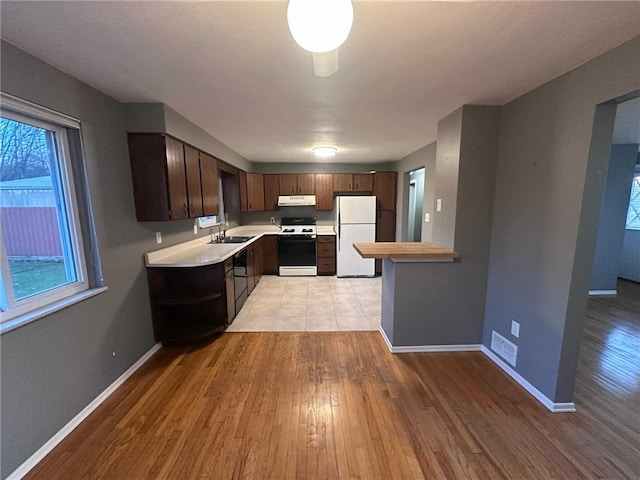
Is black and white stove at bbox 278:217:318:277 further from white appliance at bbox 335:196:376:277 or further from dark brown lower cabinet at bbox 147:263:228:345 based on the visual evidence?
dark brown lower cabinet at bbox 147:263:228:345

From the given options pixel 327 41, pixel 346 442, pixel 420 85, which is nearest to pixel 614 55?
pixel 420 85

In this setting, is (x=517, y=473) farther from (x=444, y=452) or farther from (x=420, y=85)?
(x=420, y=85)

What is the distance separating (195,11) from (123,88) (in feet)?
4.07

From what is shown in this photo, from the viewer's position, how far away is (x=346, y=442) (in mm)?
1626

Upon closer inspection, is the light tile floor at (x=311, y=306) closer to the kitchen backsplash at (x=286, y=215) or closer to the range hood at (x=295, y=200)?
the kitchen backsplash at (x=286, y=215)

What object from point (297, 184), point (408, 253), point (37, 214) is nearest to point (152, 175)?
point (37, 214)

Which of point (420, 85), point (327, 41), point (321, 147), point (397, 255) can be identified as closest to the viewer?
point (327, 41)

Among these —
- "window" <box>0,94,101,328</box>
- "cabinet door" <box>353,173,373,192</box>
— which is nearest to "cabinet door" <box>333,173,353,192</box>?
"cabinet door" <box>353,173,373,192</box>

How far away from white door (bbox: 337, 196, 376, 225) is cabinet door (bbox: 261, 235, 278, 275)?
1399 millimetres

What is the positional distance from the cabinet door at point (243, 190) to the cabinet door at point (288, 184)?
750 mm

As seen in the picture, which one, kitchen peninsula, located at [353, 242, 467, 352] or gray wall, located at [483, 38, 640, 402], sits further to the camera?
kitchen peninsula, located at [353, 242, 467, 352]

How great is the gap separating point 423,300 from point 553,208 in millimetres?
1256

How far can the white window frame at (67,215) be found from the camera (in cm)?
144

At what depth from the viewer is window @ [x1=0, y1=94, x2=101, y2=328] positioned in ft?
4.84
